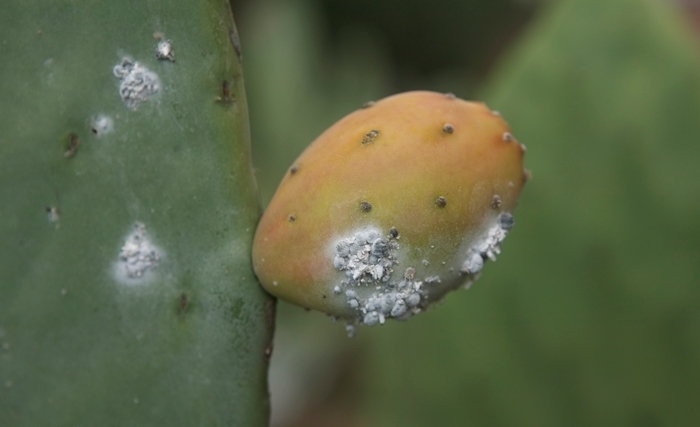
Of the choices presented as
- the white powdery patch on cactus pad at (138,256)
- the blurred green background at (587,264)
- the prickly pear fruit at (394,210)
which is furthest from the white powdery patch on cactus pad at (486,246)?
the blurred green background at (587,264)

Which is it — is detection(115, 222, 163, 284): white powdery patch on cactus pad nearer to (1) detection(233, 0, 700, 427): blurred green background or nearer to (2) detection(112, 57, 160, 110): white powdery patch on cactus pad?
(2) detection(112, 57, 160, 110): white powdery patch on cactus pad

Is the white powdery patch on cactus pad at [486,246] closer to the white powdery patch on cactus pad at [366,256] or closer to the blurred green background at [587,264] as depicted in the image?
the white powdery patch on cactus pad at [366,256]

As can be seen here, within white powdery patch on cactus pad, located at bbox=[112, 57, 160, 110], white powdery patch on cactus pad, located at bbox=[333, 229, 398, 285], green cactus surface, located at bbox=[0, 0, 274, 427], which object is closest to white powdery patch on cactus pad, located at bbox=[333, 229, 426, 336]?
white powdery patch on cactus pad, located at bbox=[333, 229, 398, 285]

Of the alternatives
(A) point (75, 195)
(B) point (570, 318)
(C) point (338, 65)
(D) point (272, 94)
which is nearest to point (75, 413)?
(A) point (75, 195)

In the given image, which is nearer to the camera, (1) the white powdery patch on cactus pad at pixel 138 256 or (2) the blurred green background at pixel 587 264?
(1) the white powdery patch on cactus pad at pixel 138 256

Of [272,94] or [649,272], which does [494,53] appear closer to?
[272,94]
